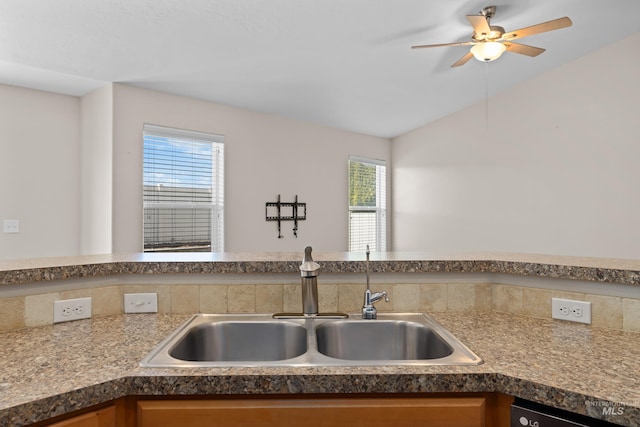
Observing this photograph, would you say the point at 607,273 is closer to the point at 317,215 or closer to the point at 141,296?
the point at 141,296

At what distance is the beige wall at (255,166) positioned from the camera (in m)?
3.61

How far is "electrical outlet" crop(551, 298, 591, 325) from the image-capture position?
4.14 feet

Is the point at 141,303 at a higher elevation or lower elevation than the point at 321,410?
higher

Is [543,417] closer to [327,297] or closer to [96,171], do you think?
[327,297]

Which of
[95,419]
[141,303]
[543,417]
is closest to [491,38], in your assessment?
[543,417]

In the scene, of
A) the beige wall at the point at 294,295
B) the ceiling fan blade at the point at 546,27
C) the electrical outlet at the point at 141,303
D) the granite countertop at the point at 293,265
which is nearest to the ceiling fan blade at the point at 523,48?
the ceiling fan blade at the point at 546,27

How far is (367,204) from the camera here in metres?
6.05

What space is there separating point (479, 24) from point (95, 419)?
302cm

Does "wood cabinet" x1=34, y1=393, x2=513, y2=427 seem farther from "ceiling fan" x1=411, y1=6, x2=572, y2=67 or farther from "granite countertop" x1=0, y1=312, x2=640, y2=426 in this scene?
"ceiling fan" x1=411, y1=6, x2=572, y2=67

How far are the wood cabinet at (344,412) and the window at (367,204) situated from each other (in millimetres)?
4638

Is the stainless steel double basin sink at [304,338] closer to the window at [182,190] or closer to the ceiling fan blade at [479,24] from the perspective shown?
the ceiling fan blade at [479,24]

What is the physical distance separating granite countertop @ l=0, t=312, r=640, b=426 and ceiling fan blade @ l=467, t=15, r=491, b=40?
88.2 inches

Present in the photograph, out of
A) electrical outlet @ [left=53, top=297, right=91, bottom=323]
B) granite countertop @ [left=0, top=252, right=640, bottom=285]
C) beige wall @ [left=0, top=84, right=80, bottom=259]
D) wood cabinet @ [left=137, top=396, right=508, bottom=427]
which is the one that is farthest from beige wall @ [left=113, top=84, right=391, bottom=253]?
wood cabinet @ [left=137, top=396, right=508, bottom=427]

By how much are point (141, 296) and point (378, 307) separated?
2.86 ft
